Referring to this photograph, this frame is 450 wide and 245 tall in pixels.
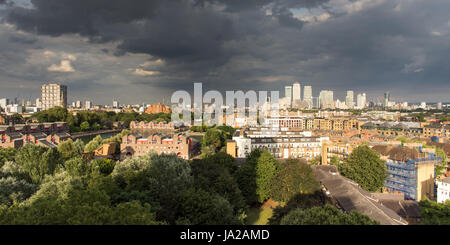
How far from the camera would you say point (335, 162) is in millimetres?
15102

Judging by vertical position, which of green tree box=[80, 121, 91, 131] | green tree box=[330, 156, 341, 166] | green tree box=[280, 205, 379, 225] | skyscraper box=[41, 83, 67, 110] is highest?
skyscraper box=[41, 83, 67, 110]

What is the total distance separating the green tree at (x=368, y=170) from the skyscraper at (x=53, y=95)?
74.1 meters

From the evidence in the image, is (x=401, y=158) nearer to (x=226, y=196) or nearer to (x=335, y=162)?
(x=335, y=162)

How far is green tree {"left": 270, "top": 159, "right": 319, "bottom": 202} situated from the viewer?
9.58 meters

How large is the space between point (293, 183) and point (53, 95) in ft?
251

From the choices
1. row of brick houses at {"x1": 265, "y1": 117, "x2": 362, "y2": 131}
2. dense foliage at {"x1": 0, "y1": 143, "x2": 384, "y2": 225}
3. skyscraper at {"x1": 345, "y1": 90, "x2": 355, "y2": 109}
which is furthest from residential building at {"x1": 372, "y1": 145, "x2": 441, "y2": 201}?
skyscraper at {"x1": 345, "y1": 90, "x2": 355, "y2": 109}

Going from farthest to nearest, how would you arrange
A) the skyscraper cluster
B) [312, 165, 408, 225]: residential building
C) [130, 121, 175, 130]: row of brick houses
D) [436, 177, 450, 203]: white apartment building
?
the skyscraper cluster
[130, 121, 175, 130]: row of brick houses
[436, 177, 450, 203]: white apartment building
[312, 165, 408, 225]: residential building

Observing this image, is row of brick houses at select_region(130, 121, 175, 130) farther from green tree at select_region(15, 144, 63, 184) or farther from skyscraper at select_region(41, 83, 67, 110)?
skyscraper at select_region(41, 83, 67, 110)

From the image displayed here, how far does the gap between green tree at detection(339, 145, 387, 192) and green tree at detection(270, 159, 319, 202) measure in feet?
9.73

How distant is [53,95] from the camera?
233ft

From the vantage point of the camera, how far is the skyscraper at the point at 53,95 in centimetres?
7062

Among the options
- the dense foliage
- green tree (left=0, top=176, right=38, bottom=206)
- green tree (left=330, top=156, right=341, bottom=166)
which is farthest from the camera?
green tree (left=330, top=156, right=341, bottom=166)

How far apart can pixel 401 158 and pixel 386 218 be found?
5913mm
